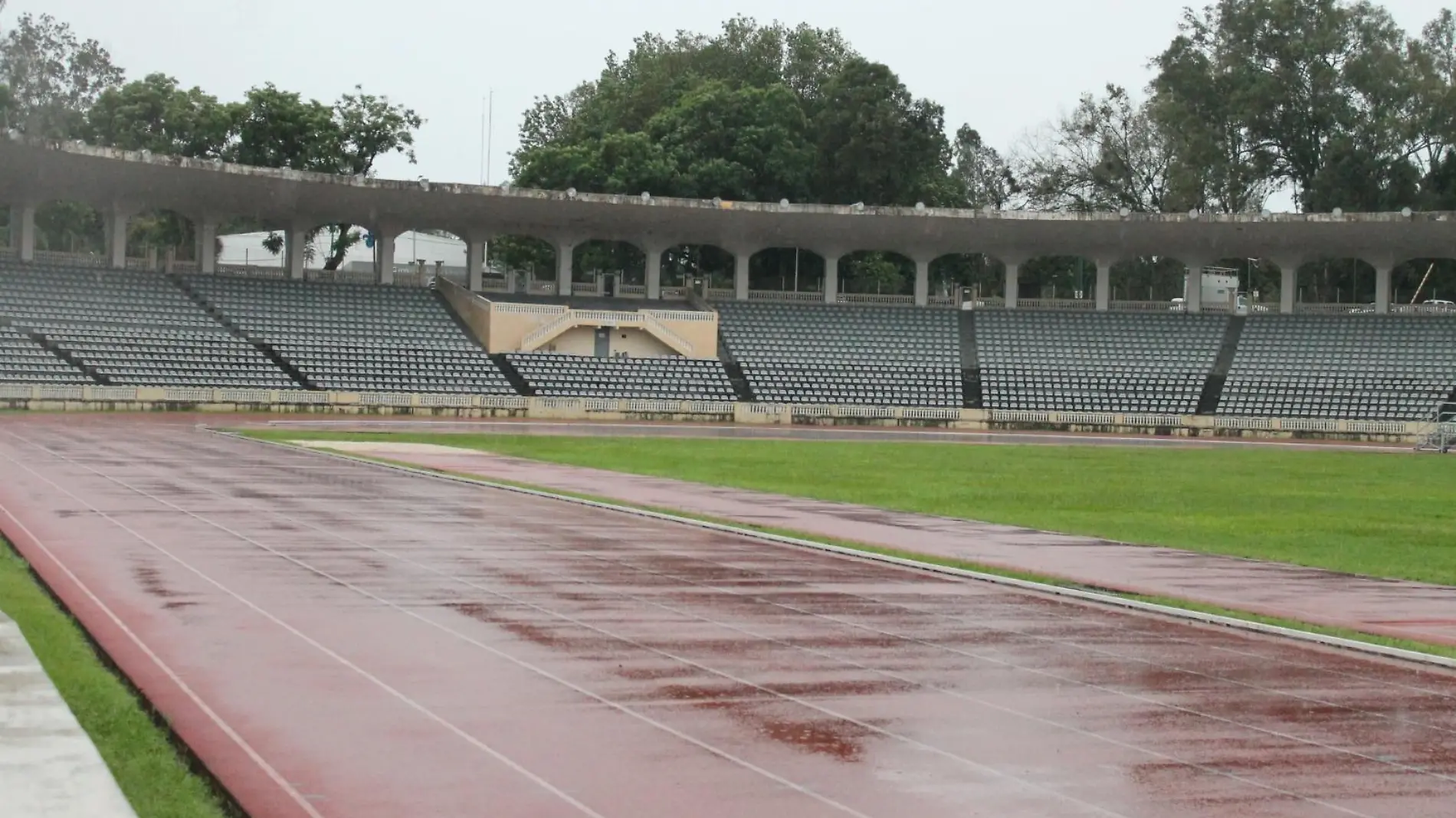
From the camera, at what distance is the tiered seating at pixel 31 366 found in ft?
171

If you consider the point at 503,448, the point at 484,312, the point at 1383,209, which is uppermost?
the point at 1383,209

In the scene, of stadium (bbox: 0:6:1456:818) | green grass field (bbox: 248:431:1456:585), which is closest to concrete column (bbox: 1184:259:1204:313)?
stadium (bbox: 0:6:1456:818)

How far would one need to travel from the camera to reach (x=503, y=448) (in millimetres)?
38969

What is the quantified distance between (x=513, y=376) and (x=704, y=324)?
10.1 meters

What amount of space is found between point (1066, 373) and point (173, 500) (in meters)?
51.6

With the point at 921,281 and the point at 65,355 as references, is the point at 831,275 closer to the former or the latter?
the point at 921,281

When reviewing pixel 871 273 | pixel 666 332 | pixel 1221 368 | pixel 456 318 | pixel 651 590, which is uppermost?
pixel 871 273

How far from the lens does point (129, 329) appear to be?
5853 cm

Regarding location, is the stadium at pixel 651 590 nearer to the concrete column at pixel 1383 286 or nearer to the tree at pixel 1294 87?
the concrete column at pixel 1383 286

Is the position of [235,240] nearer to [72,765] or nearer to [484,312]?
[484,312]

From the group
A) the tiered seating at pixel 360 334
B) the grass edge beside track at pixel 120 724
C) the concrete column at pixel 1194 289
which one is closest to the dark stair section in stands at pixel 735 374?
the tiered seating at pixel 360 334

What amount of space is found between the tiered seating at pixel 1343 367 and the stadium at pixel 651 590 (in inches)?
45.2

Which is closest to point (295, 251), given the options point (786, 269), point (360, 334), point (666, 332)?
point (360, 334)

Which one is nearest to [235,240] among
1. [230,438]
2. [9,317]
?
[9,317]
